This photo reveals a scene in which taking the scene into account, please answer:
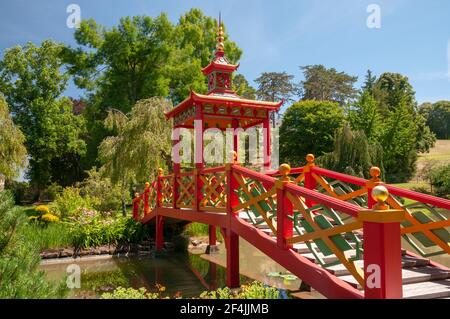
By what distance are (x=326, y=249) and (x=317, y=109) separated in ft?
93.4

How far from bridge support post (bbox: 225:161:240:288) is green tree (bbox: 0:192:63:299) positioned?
13.0 ft

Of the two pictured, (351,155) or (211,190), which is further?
(351,155)

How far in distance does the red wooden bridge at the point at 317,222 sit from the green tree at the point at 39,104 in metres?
18.6

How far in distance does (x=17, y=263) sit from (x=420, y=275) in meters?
4.60

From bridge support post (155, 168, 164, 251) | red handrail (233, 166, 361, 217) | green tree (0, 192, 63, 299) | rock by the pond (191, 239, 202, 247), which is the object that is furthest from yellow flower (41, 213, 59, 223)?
green tree (0, 192, 63, 299)

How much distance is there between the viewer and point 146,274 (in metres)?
9.24

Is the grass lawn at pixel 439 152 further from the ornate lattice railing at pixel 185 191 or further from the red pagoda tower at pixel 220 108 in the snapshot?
the ornate lattice railing at pixel 185 191

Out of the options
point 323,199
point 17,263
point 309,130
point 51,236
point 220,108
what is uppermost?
point 309,130

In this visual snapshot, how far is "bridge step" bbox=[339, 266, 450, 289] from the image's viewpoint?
15.7ft

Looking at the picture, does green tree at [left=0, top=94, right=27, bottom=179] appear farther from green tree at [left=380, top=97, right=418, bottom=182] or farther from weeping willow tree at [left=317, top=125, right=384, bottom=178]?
green tree at [left=380, top=97, right=418, bottom=182]

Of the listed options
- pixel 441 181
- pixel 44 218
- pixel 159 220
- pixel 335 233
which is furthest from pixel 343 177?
pixel 441 181

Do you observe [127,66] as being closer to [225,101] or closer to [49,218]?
[49,218]
